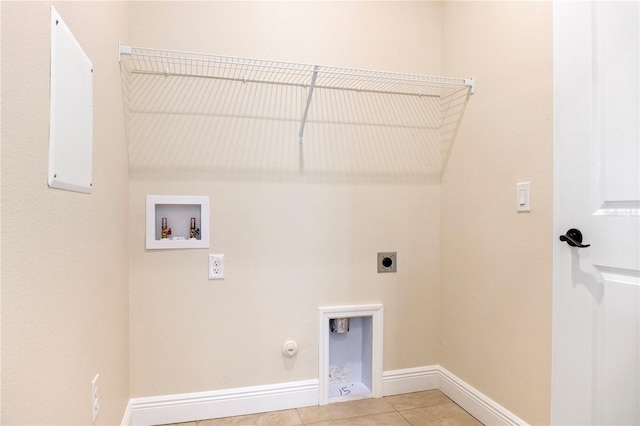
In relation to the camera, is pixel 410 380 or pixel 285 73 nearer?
pixel 285 73

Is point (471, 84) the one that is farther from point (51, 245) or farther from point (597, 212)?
point (51, 245)

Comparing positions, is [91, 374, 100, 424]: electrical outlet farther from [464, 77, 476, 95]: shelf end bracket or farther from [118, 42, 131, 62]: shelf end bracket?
[464, 77, 476, 95]: shelf end bracket

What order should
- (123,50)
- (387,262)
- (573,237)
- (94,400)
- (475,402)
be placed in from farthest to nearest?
(387,262) → (475,402) → (123,50) → (573,237) → (94,400)

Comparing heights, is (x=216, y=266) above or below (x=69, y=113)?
below

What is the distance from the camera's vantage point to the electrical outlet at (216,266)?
1796 mm

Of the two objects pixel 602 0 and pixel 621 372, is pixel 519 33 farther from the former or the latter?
pixel 621 372

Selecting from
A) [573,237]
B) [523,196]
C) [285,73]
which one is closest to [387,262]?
[523,196]

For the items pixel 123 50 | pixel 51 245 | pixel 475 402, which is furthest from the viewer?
pixel 475 402

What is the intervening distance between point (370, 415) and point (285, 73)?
188 cm

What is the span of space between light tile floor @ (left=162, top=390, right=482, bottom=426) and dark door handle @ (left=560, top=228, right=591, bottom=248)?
107 cm

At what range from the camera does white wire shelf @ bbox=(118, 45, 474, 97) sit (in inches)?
66.9

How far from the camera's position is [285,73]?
188 cm

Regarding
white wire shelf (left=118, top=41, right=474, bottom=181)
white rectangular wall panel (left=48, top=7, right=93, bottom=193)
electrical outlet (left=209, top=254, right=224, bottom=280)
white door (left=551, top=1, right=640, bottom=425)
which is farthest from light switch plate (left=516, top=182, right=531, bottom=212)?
white rectangular wall panel (left=48, top=7, right=93, bottom=193)

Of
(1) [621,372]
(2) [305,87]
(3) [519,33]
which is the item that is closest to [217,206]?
(2) [305,87]
